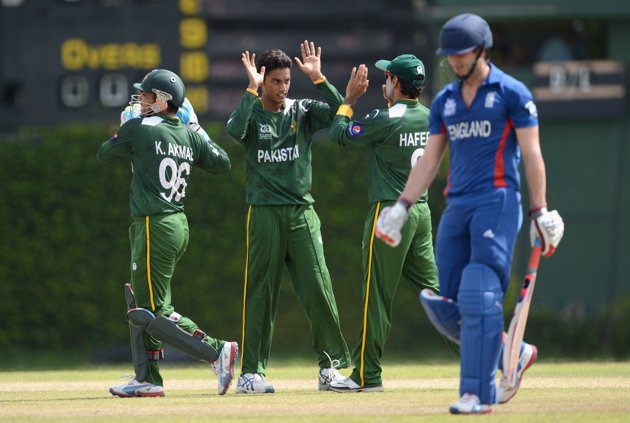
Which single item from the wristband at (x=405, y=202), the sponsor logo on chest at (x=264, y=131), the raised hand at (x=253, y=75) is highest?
the raised hand at (x=253, y=75)

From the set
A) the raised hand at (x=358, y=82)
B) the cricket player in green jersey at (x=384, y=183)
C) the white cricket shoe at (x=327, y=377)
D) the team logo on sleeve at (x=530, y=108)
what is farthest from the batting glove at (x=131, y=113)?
the team logo on sleeve at (x=530, y=108)

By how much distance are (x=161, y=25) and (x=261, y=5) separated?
1.11 meters

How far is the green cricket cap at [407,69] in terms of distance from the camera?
32.7 feet

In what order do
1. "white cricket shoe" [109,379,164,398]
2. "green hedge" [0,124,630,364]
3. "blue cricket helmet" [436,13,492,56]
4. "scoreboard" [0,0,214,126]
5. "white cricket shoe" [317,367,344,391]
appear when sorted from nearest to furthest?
1. "blue cricket helmet" [436,13,492,56]
2. "white cricket shoe" [109,379,164,398]
3. "white cricket shoe" [317,367,344,391]
4. "scoreboard" [0,0,214,126]
5. "green hedge" [0,124,630,364]

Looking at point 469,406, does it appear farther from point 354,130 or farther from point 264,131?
point 264,131

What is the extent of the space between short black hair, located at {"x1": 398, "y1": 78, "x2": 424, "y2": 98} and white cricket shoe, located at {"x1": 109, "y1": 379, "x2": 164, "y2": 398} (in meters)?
2.59

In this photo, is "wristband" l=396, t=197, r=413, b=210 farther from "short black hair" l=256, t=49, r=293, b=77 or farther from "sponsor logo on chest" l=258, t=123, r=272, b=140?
"short black hair" l=256, t=49, r=293, b=77

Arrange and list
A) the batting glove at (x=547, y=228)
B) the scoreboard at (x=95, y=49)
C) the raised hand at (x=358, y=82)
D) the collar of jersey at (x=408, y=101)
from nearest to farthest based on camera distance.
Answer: the batting glove at (x=547, y=228)
the raised hand at (x=358, y=82)
the collar of jersey at (x=408, y=101)
the scoreboard at (x=95, y=49)

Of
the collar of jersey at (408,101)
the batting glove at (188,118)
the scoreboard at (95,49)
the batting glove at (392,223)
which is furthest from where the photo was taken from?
the scoreboard at (95,49)

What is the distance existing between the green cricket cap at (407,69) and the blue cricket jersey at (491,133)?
179 cm

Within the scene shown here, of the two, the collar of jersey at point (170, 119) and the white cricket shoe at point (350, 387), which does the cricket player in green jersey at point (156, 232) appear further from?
the white cricket shoe at point (350, 387)

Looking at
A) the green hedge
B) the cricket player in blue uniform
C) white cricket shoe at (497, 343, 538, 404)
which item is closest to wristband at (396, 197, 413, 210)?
the cricket player in blue uniform

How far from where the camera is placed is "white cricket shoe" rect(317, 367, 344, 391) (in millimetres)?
10258

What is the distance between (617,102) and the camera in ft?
55.9
